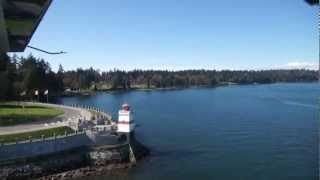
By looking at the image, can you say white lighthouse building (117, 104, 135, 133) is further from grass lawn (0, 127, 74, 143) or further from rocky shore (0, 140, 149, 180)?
grass lawn (0, 127, 74, 143)

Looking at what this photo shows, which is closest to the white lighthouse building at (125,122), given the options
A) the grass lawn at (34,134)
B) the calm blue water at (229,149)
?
the calm blue water at (229,149)

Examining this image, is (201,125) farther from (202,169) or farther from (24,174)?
(24,174)

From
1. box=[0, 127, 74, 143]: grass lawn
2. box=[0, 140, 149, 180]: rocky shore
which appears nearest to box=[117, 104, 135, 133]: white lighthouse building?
box=[0, 140, 149, 180]: rocky shore

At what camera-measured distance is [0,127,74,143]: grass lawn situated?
3825cm

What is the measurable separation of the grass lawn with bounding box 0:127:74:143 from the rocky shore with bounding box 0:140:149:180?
2260 millimetres

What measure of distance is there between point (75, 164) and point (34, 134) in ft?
13.2

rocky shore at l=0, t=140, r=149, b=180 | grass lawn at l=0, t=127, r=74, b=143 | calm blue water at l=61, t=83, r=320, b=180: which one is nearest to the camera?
rocky shore at l=0, t=140, r=149, b=180

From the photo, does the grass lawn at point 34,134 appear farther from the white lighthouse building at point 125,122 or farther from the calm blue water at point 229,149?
the calm blue water at point 229,149

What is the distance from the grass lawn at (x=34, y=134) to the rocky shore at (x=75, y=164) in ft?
7.41

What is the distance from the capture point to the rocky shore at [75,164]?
36062 millimetres

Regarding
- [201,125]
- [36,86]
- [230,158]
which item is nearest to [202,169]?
[230,158]

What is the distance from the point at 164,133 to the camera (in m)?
61.9

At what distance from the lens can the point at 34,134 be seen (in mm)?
40438

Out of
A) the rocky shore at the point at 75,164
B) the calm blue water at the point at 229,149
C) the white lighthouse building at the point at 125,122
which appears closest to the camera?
the rocky shore at the point at 75,164
